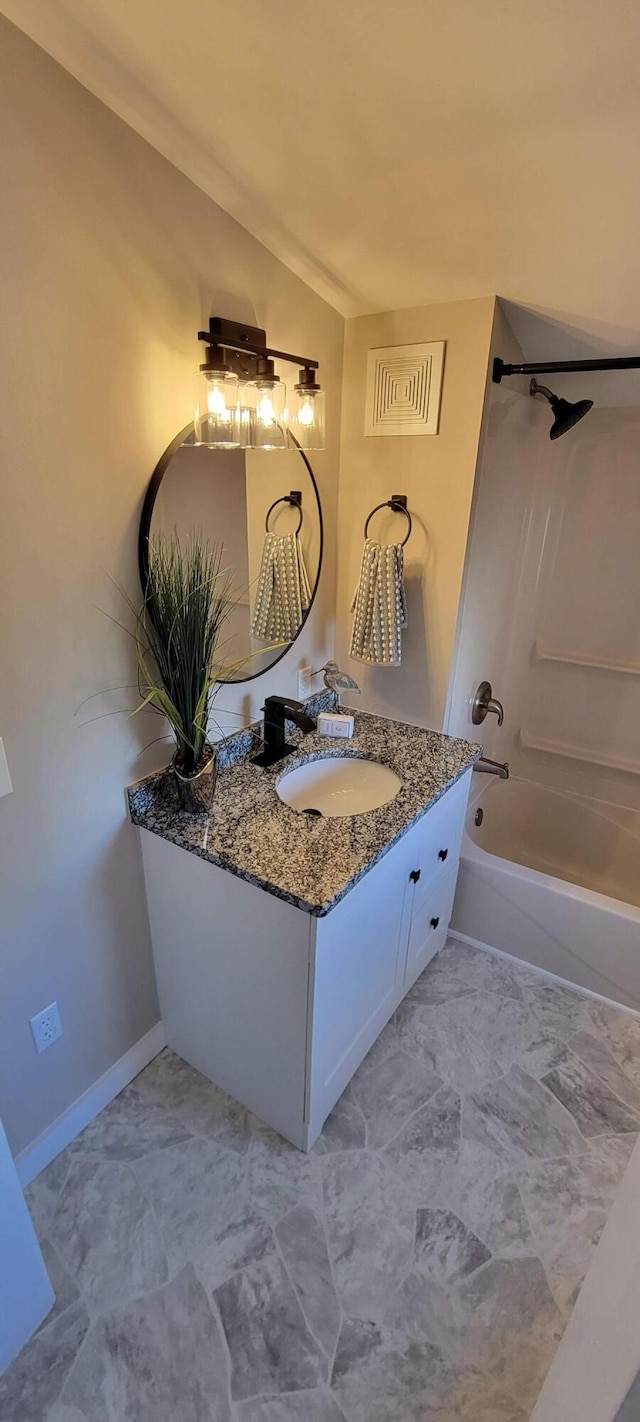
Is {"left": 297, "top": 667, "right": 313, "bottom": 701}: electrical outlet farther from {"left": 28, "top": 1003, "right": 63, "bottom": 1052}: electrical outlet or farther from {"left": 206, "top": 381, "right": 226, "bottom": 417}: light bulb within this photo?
{"left": 28, "top": 1003, "right": 63, "bottom": 1052}: electrical outlet

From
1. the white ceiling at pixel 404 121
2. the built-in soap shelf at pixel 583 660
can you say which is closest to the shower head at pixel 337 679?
the white ceiling at pixel 404 121

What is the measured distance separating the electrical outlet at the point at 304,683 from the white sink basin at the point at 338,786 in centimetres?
29

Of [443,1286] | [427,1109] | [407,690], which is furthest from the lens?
[407,690]

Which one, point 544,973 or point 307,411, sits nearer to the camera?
point 307,411

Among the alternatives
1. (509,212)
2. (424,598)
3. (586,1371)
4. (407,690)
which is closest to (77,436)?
(509,212)

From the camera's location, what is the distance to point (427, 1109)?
5.14 ft

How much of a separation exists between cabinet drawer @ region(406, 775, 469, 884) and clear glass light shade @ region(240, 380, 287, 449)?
3.23 ft

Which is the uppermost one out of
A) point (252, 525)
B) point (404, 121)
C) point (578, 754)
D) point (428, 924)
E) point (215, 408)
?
point (404, 121)

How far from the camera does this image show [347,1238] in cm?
131

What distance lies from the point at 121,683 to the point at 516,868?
140 centimetres

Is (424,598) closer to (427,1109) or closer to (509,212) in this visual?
(509,212)

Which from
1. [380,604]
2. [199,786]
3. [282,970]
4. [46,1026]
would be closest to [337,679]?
[380,604]

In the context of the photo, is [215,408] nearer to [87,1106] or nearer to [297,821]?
[297,821]

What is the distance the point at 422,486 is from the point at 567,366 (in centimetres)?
45
